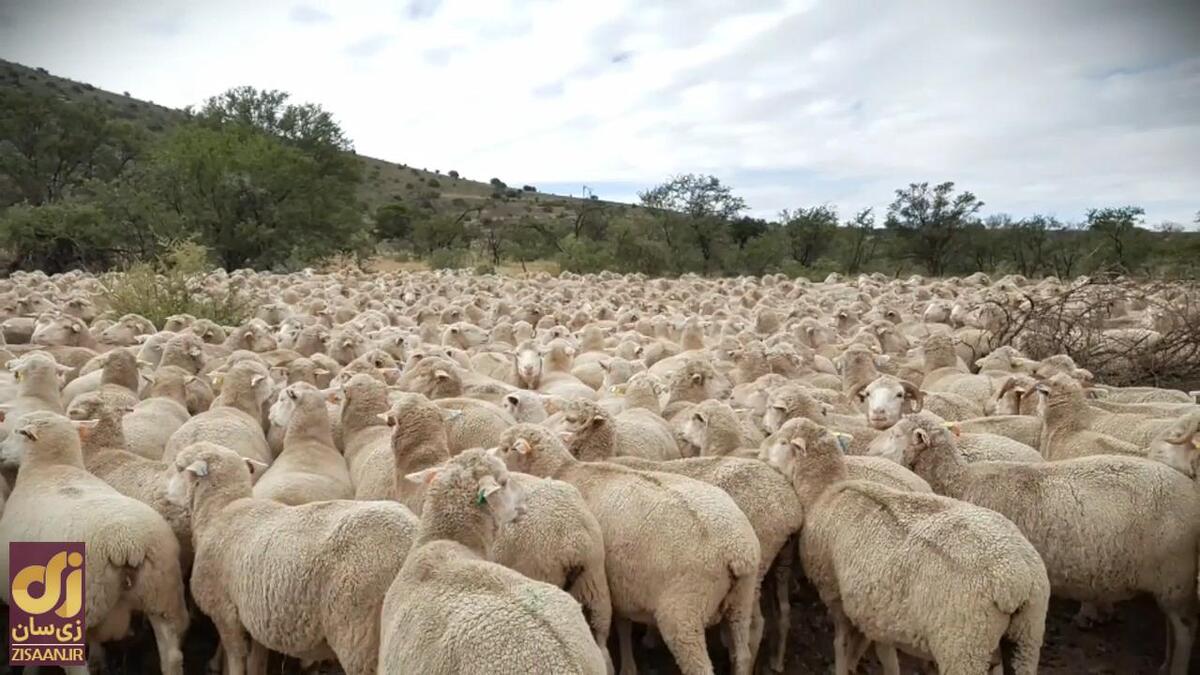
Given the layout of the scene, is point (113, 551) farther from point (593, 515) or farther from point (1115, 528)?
point (1115, 528)

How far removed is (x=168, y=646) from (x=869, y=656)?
4.51m

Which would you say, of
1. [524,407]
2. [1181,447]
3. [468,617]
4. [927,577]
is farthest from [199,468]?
[1181,447]

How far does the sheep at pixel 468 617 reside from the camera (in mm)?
3172

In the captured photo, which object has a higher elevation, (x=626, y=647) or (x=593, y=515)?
(x=593, y=515)

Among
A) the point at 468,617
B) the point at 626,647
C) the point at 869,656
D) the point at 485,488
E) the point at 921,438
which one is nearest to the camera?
the point at 468,617

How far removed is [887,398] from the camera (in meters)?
7.22

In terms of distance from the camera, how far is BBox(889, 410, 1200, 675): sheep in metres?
4.92

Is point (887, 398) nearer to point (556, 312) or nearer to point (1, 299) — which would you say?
point (556, 312)

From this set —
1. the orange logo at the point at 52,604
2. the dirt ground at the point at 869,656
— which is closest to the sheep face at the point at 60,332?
the dirt ground at the point at 869,656

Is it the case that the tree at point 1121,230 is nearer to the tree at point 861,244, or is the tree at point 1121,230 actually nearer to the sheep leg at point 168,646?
the tree at point 861,244

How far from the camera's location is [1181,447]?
5.48m

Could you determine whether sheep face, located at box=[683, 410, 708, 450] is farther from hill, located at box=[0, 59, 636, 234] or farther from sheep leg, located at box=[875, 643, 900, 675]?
hill, located at box=[0, 59, 636, 234]

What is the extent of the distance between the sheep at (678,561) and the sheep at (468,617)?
101 centimetres

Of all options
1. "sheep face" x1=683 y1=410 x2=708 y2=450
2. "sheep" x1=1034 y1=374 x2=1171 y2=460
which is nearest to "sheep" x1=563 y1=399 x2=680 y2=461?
"sheep face" x1=683 y1=410 x2=708 y2=450
